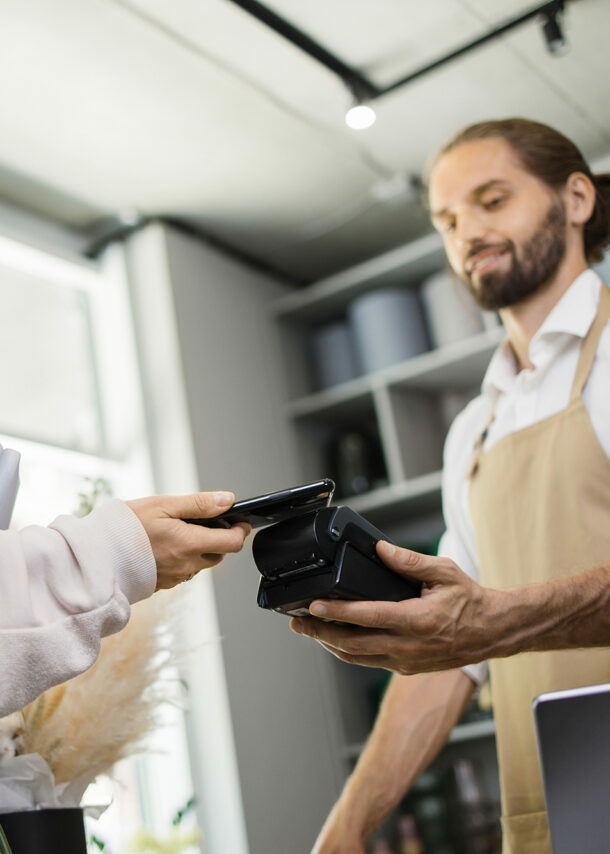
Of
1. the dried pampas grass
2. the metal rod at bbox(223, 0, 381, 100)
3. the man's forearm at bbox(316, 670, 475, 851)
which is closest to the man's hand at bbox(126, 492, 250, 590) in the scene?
the dried pampas grass

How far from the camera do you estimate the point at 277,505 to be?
1.05 meters

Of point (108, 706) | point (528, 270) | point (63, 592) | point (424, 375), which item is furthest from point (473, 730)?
point (63, 592)

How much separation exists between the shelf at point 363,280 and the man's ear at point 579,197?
1.29 meters

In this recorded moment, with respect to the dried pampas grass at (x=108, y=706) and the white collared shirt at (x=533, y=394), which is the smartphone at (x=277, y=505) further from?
the white collared shirt at (x=533, y=394)

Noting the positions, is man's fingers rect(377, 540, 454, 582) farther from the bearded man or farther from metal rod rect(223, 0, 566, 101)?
metal rod rect(223, 0, 566, 101)

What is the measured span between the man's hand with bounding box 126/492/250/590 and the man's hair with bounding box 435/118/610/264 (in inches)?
43.7

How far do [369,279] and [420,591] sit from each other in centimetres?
232

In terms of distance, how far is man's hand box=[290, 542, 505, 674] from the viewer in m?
1.08

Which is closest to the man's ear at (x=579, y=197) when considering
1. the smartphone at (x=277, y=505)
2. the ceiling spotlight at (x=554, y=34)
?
the ceiling spotlight at (x=554, y=34)

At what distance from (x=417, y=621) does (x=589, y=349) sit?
685mm

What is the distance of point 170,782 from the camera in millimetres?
2816

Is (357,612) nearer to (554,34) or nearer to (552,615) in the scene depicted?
(552,615)

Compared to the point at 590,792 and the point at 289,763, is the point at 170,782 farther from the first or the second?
the point at 590,792

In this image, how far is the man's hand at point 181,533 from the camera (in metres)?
1.04
